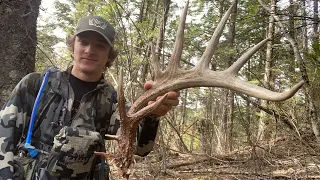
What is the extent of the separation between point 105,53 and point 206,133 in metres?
4.77

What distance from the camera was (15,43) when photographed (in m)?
3.89

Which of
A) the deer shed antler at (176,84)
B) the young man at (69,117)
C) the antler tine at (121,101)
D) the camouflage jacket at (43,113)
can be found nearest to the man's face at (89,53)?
the young man at (69,117)

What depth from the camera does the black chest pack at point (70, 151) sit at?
2662mm

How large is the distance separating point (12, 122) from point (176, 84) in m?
1.37

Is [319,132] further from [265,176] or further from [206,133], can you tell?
[206,133]

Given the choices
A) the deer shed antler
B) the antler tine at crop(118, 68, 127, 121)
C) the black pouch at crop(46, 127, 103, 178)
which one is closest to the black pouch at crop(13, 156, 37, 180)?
the black pouch at crop(46, 127, 103, 178)

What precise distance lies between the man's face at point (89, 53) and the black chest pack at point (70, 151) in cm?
38

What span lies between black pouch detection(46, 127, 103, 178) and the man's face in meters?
0.59

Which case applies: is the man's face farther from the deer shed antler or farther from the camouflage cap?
the deer shed antler

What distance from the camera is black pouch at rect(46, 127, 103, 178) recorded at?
8.74ft

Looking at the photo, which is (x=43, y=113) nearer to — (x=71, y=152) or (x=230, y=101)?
(x=71, y=152)

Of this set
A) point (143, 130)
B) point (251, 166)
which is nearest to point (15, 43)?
point (143, 130)

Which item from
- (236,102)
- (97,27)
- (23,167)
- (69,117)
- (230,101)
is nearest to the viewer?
(23,167)

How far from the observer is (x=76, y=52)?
306cm
